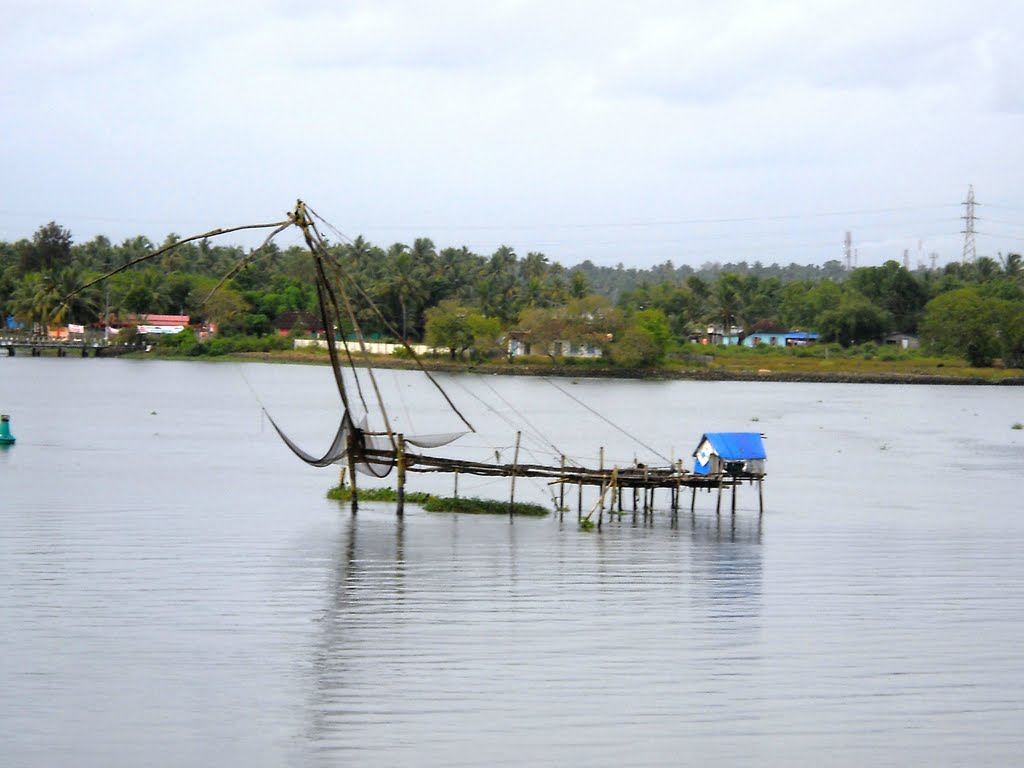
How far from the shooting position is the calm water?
37.2 feet

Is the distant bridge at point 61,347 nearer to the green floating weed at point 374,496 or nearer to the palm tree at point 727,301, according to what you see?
the palm tree at point 727,301

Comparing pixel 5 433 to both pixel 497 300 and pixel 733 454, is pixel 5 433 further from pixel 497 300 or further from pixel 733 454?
pixel 497 300

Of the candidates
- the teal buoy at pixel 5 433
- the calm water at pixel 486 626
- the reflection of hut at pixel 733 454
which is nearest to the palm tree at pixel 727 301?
the calm water at pixel 486 626

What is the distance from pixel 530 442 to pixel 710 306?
6653cm

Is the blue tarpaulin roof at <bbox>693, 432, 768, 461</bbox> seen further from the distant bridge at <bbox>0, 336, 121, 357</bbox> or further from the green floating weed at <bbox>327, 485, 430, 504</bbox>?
the distant bridge at <bbox>0, 336, 121, 357</bbox>

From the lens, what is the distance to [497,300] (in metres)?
89.0

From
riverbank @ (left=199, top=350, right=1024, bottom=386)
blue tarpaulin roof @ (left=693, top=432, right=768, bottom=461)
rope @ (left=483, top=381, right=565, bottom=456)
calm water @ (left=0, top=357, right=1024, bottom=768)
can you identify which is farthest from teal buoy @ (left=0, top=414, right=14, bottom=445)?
riverbank @ (left=199, top=350, right=1024, bottom=386)

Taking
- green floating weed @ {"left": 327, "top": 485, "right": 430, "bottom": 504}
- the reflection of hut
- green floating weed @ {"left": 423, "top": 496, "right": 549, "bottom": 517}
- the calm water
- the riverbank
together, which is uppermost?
the riverbank

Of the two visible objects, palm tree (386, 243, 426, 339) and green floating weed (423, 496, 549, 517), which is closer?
green floating weed (423, 496, 549, 517)

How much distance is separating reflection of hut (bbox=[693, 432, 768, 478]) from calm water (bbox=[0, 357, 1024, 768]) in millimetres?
1141

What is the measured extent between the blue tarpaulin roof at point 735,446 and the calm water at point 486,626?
55.3 inches

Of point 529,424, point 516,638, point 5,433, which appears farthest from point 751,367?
point 516,638

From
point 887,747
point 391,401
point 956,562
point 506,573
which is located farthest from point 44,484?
point 391,401

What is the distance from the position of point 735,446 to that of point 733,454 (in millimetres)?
190
